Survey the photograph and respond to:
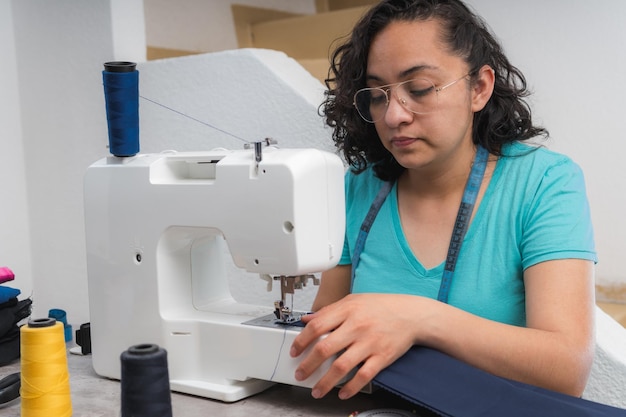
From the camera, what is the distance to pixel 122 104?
141 centimetres

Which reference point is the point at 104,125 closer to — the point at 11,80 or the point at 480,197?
the point at 11,80

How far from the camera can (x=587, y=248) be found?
52.8 inches

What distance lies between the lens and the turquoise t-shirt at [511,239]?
1363 mm

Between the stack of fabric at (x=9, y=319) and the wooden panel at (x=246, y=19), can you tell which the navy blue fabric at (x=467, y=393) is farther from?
the wooden panel at (x=246, y=19)

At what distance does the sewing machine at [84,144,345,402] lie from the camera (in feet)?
4.13

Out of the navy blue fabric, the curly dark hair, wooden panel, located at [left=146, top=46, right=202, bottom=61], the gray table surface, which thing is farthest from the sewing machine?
wooden panel, located at [left=146, top=46, right=202, bottom=61]

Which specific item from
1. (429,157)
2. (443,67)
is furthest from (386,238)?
(443,67)

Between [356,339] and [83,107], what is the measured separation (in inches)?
72.7

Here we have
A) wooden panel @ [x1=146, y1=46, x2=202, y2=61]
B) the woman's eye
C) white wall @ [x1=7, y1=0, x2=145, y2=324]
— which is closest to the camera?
the woman's eye

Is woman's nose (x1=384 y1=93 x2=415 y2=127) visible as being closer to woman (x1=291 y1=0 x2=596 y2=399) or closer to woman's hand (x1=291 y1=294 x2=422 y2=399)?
woman (x1=291 y1=0 x2=596 y2=399)

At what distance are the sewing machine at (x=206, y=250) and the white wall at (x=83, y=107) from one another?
45.9 inches

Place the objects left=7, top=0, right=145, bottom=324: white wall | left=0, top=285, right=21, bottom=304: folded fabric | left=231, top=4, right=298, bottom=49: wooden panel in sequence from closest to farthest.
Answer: left=0, top=285, right=21, bottom=304: folded fabric → left=7, top=0, right=145, bottom=324: white wall → left=231, top=4, right=298, bottom=49: wooden panel

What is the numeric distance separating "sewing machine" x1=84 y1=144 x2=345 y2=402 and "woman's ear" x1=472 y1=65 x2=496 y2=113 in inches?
15.4

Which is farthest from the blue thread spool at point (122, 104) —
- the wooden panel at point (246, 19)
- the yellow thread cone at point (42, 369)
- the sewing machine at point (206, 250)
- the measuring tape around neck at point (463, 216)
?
the wooden panel at point (246, 19)
